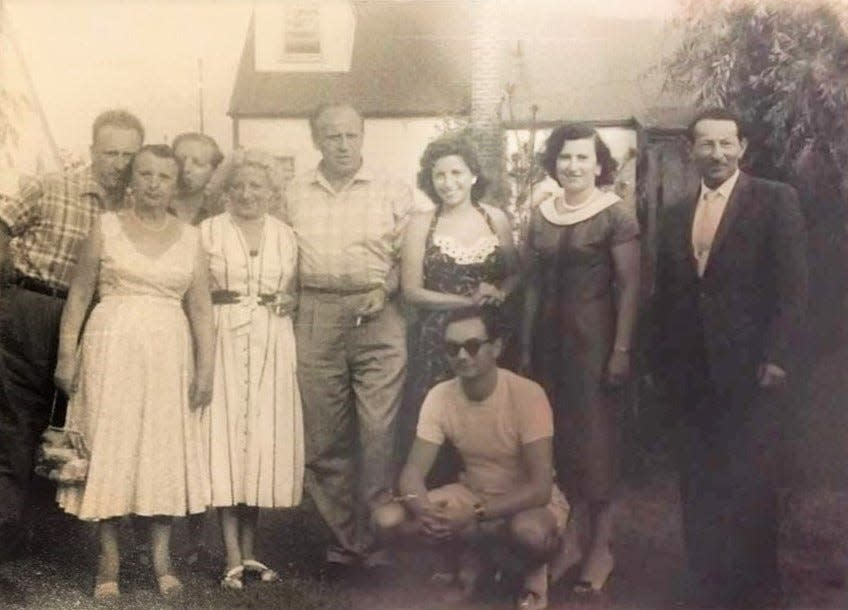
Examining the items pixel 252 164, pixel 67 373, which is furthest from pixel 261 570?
pixel 252 164

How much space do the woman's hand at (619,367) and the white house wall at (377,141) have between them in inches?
44.7

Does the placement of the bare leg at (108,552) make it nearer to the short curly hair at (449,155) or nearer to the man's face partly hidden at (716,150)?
the short curly hair at (449,155)

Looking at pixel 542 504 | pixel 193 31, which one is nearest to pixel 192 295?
pixel 193 31

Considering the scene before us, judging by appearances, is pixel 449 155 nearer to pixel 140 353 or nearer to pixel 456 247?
pixel 456 247

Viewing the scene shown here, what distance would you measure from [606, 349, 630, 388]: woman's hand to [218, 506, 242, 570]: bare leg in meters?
1.70

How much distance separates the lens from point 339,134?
451cm

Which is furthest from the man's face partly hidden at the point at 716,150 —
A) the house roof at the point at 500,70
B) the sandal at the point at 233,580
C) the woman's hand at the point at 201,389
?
the sandal at the point at 233,580

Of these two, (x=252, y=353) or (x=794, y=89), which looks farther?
(x=794, y=89)

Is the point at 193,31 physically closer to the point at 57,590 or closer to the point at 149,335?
the point at 149,335

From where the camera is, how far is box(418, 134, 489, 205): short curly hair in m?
4.52

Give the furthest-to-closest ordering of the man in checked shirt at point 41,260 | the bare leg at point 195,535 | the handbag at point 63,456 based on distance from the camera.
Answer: the bare leg at point 195,535, the man in checked shirt at point 41,260, the handbag at point 63,456

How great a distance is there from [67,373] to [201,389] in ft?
1.82

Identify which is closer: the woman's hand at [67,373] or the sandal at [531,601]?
the woman's hand at [67,373]

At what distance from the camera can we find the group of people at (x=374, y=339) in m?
4.46
